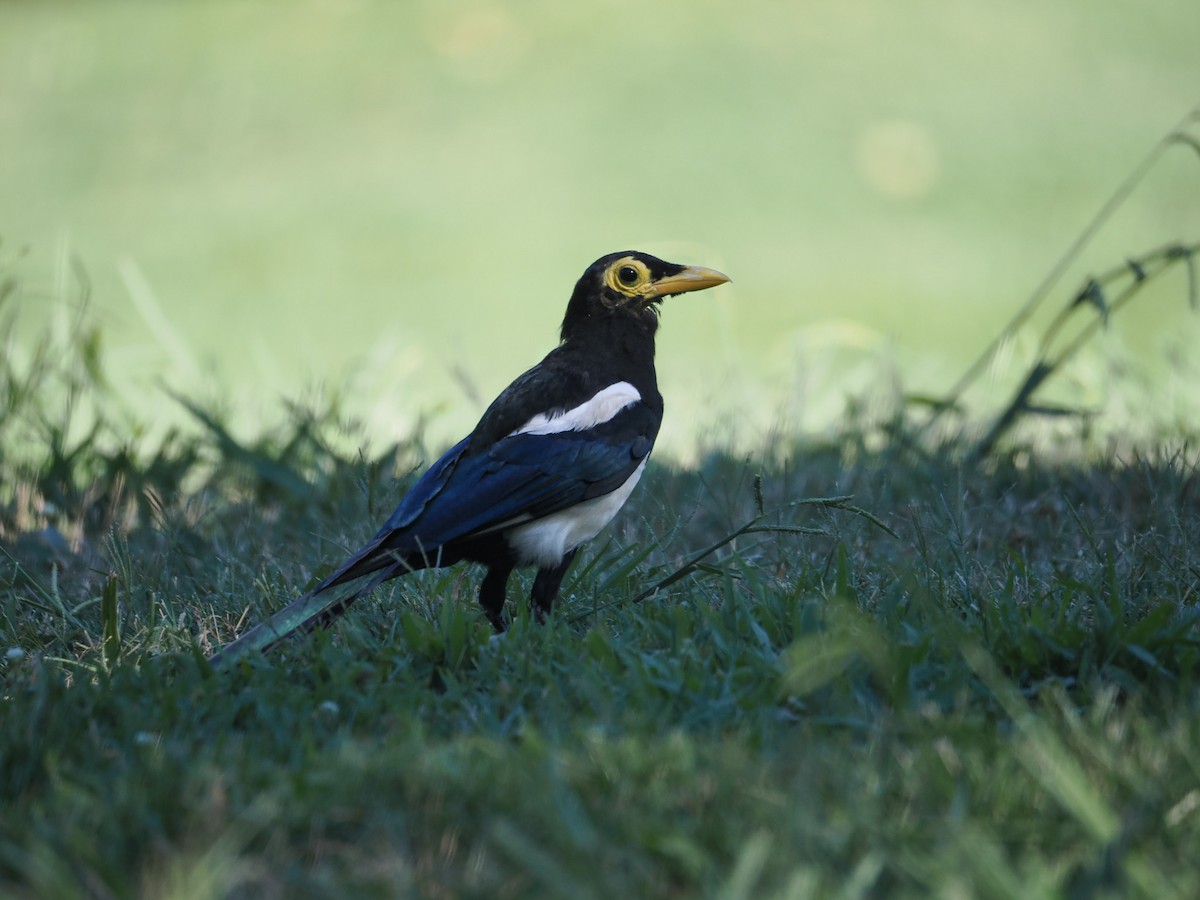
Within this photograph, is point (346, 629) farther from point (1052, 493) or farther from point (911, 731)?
Result: point (1052, 493)

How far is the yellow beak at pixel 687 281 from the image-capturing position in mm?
3881

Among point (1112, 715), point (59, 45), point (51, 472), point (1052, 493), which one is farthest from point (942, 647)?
point (59, 45)

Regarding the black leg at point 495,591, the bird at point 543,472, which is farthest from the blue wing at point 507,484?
the black leg at point 495,591

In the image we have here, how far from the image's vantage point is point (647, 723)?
2.38 meters

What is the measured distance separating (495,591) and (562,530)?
0.74ft

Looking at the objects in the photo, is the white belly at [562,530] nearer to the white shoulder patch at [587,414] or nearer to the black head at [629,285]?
the white shoulder patch at [587,414]

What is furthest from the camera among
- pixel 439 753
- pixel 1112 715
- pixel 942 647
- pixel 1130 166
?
pixel 1130 166

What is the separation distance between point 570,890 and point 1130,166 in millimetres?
9229

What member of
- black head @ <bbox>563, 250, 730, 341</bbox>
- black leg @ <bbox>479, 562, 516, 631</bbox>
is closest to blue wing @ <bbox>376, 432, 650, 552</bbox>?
black leg @ <bbox>479, 562, 516, 631</bbox>

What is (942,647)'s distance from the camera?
2.64 m

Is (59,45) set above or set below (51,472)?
above

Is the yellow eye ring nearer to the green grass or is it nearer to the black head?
the black head

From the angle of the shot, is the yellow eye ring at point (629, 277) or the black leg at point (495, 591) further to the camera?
the yellow eye ring at point (629, 277)

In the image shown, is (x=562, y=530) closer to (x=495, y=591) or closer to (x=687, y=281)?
(x=495, y=591)
